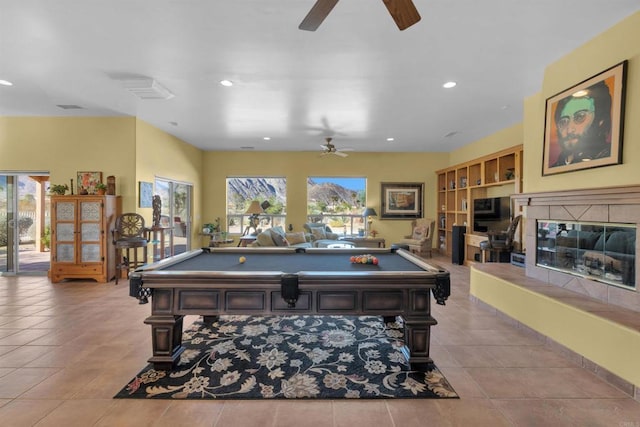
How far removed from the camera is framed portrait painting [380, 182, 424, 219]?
8648 millimetres

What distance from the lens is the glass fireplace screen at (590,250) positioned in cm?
256

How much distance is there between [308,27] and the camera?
2092 mm

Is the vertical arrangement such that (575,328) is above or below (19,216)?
below

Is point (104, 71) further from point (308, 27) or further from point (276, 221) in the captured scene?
point (276, 221)

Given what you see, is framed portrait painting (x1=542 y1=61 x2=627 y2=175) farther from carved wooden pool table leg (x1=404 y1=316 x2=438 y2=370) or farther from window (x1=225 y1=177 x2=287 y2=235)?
window (x1=225 y1=177 x2=287 y2=235)

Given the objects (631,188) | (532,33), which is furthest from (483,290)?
(532,33)

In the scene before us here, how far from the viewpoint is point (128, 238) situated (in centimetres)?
511

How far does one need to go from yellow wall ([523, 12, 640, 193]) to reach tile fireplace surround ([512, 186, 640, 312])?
0.14m

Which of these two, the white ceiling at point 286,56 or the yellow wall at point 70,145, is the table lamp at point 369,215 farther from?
the yellow wall at point 70,145

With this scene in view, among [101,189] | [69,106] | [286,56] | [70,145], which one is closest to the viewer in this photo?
[286,56]

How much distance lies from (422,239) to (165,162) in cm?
625

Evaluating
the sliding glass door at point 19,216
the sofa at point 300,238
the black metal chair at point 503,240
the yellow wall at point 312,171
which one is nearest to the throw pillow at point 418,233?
the yellow wall at point 312,171

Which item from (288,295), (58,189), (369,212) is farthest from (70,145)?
(369,212)

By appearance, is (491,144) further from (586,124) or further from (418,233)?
(586,124)
